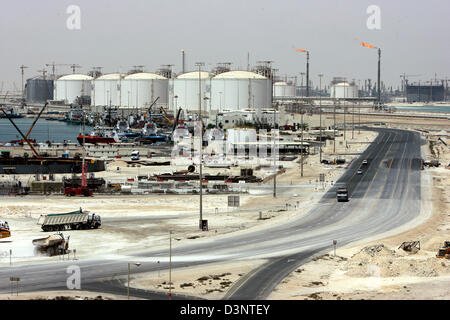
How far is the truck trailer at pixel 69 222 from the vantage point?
76250 mm

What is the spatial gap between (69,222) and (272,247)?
2200cm

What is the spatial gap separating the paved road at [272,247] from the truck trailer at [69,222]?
42.4ft

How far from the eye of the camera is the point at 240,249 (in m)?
67.1

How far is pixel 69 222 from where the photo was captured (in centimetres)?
7744

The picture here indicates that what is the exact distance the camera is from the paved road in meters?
54.7

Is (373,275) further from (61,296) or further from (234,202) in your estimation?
(234,202)

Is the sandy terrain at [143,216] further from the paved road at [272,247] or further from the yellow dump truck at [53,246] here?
the paved road at [272,247]

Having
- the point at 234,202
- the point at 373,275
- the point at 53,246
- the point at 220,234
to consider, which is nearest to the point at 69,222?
the point at 53,246

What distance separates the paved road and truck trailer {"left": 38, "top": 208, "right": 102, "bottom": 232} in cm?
1291

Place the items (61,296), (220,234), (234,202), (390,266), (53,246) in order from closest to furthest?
(61,296), (390,266), (53,246), (220,234), (234,202)

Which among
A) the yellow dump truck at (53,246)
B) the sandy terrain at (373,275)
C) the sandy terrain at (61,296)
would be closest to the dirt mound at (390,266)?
the sandy terrain at (373,275)

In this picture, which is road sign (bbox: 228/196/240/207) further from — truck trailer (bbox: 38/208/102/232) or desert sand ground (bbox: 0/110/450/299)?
truck trailer (bbox: 38/208/102/232)

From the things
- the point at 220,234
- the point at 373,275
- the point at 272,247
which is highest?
the point at 220,234

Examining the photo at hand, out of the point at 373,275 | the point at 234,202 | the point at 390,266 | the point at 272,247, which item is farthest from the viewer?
the point at 234,202
